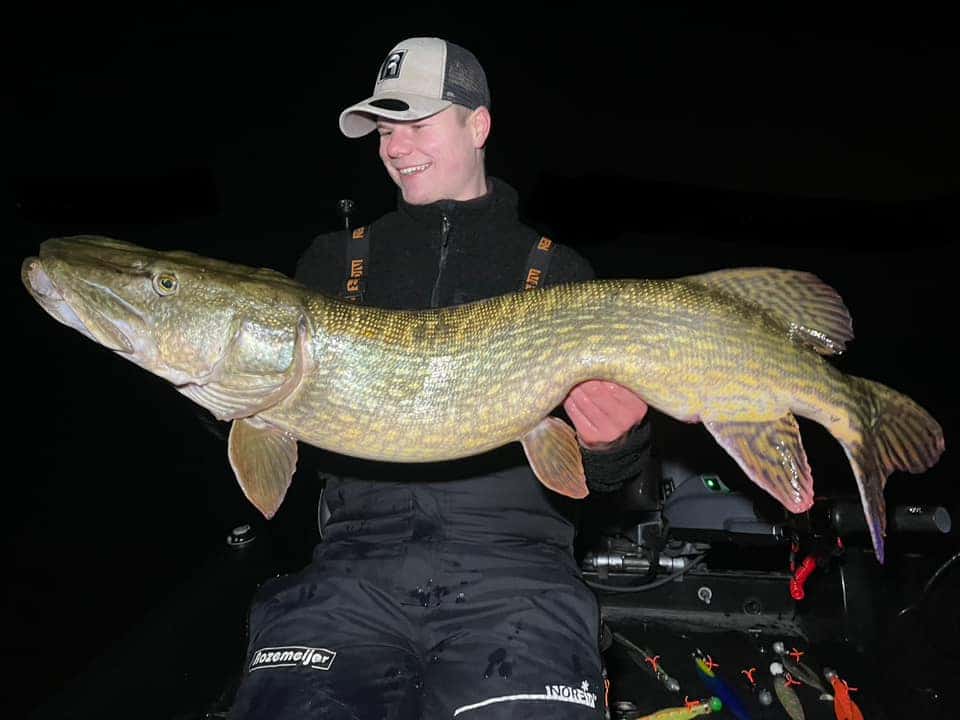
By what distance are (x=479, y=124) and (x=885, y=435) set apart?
1.65 meters

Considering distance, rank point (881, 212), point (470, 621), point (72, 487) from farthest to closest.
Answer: point (881, 212), point (72, 487), point (470, 621)

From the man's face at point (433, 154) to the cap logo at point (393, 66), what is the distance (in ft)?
0.48

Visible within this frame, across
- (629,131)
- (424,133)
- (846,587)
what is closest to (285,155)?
(629,131)

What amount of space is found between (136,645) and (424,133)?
221cm

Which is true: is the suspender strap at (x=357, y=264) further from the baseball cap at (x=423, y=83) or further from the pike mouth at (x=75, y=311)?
the pike mouth at (x=75, y=311)

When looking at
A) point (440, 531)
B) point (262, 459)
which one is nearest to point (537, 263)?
point (440, 531)

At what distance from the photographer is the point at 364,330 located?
149 cm

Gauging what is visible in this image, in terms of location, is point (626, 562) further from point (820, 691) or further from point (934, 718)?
point (934, 718)

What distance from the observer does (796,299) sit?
1.55 meters

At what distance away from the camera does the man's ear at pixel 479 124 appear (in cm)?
216

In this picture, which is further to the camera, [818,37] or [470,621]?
[818,37]

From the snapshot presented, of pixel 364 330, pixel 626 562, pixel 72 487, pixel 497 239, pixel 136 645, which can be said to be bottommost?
pixel 72 487

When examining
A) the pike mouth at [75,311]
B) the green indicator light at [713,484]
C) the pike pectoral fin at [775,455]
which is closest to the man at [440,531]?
the pike pectoral fin at [775,455]

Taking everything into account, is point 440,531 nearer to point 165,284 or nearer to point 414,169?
point 165,284
